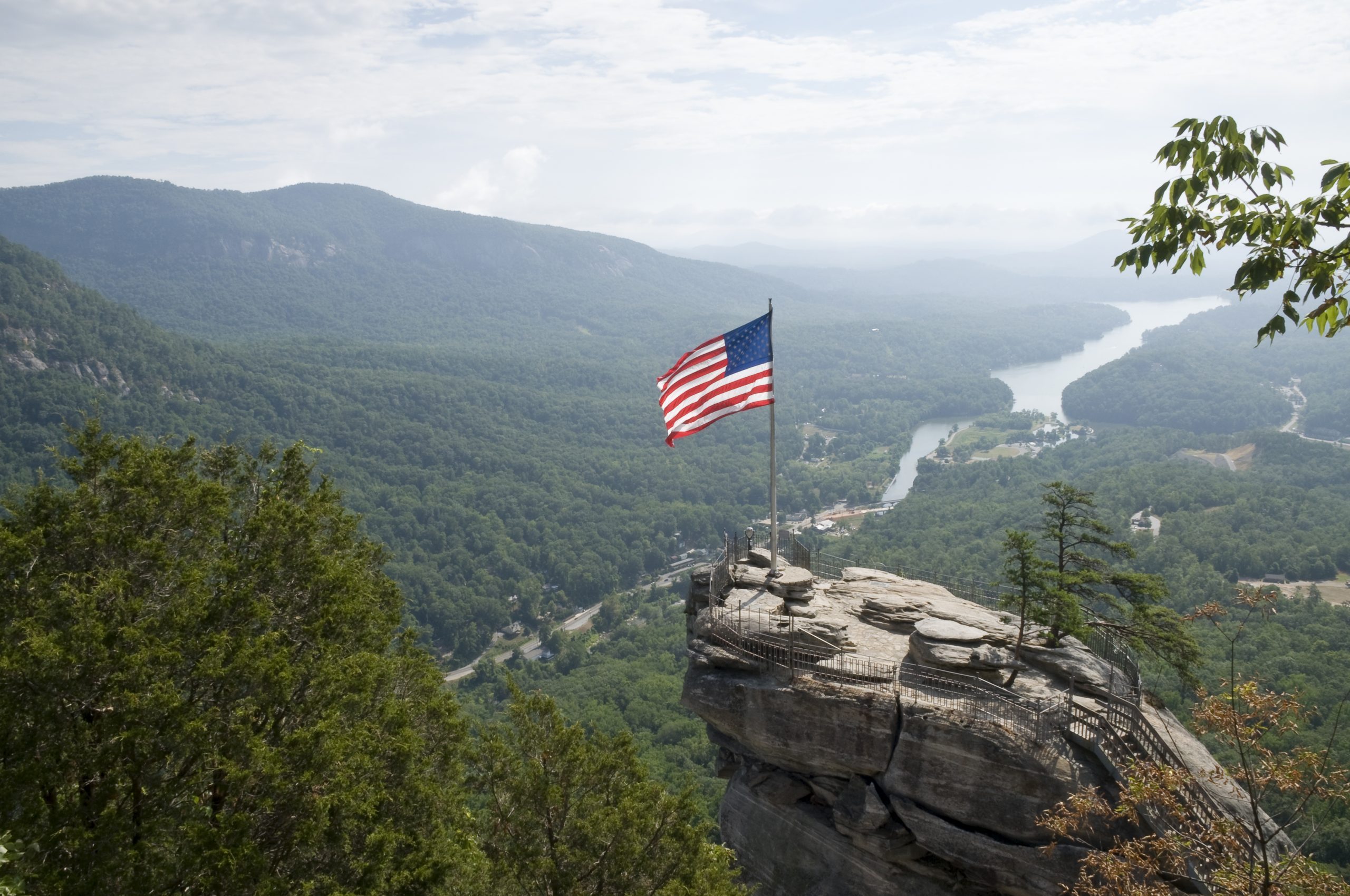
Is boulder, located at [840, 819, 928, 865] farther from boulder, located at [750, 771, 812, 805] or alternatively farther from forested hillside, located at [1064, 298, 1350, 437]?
forested hillside, located at [1064, 298, 1350, 437]

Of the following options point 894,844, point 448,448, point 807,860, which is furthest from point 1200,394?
point 894,844

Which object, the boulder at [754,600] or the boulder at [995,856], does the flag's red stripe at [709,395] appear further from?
the boulder at [995,856]

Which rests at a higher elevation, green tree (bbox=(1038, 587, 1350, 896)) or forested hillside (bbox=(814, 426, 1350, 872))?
green tree (bbox=(1038, 587, 1350, 896))

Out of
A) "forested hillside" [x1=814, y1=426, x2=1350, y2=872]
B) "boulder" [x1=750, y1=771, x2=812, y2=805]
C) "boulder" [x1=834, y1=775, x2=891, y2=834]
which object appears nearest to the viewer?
"boulder" [x1=834, y1=775, x2=891, y2=834]

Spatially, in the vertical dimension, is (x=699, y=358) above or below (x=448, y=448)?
above

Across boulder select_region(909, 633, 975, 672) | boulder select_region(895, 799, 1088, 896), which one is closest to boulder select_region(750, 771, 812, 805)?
boulder select_region(895, 799, 1088, 896)

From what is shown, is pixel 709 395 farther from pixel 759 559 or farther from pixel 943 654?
pixel 943 654

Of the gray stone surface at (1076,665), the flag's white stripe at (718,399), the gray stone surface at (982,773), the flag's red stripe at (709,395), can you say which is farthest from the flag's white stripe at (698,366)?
the gray stone surface at (1076,665)
